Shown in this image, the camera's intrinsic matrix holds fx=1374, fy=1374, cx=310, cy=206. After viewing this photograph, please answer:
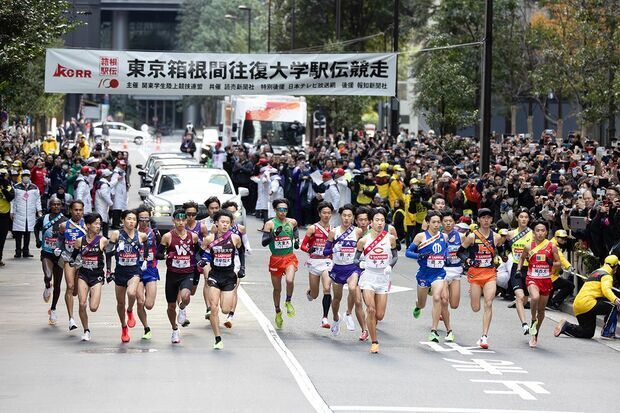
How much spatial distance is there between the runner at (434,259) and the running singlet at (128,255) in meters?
3.47

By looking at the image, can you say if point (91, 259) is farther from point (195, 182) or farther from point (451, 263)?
point (195, 182)

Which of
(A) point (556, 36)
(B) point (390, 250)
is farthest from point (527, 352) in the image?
(A) point (556, 36)

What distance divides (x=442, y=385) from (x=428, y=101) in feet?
90.9

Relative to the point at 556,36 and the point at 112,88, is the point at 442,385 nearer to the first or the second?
the point at 112,88

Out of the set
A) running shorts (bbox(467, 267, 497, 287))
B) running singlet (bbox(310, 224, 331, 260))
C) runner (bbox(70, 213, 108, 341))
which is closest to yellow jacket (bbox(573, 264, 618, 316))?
running shorts (bbox(467, 267, 497, 287))

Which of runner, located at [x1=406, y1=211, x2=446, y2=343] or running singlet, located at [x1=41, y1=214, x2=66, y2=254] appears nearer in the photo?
runner, located at [x1=406, y1=211, x2=446, y2=343]

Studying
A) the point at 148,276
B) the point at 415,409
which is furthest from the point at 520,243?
the point at 415,409

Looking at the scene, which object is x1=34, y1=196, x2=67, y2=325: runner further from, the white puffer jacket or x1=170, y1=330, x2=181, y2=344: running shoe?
the white puffer jacket

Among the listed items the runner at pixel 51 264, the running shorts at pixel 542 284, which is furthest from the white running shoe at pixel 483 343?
the runner at pixel 51 264

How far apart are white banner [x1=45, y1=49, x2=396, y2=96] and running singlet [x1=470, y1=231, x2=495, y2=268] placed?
1613cm

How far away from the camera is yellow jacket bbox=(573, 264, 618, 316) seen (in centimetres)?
1866

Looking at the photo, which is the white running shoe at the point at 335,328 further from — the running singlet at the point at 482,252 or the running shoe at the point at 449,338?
the running singlet at the point at 482,252

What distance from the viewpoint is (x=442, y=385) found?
14.5 metres

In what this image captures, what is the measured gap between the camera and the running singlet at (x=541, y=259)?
18.0 m
